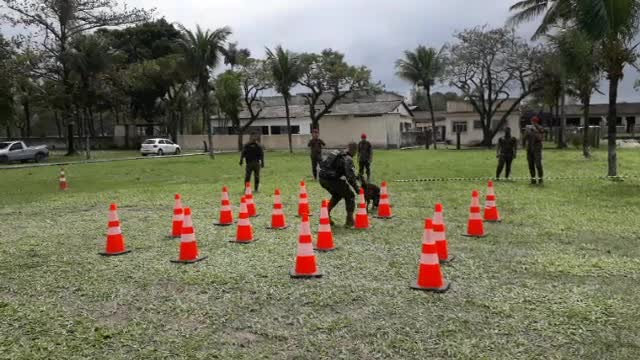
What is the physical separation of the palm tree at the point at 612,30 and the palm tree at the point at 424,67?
95.2 feet

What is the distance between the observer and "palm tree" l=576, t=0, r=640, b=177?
14.3m

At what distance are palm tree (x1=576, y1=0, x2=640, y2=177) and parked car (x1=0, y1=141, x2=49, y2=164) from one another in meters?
30.8

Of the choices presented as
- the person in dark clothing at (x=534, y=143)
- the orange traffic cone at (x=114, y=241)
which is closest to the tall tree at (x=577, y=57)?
the person in dark clothing at (x=534, y=143)

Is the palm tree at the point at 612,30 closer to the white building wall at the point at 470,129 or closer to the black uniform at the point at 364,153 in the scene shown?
the black uniform at the point at 364,153

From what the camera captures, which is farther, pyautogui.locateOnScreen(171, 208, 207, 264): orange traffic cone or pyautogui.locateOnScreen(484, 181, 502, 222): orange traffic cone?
pyautogui.locateOnScreen(484, 181, 502, 222): orange traffic cone

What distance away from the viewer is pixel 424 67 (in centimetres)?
4641

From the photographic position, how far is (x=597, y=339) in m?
4.39

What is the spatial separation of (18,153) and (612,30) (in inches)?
1249

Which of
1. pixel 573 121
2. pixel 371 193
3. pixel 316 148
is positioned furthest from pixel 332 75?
pixel 573 121

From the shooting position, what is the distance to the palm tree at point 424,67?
151 feet

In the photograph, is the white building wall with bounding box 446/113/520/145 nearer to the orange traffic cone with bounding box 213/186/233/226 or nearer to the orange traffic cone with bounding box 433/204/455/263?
the orange traffic cone with bounding box 213/186/233/226

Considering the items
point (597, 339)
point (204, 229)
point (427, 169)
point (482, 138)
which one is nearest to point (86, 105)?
point (427, 169)

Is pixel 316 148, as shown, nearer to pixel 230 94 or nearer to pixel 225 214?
pixel 225 214

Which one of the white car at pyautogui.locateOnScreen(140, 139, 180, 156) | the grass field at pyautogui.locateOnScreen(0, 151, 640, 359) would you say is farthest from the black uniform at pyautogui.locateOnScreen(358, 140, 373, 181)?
the white car at pyautogui.locateOnScreen(140, 139, 180, 156)
